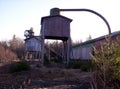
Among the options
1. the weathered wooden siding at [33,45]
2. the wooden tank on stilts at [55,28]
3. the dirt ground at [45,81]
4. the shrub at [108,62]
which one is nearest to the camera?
the shrub at [108,62]

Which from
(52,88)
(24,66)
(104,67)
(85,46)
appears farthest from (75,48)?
(104,67)

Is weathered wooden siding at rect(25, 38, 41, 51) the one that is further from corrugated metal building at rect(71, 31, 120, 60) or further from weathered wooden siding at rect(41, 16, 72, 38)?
weathered wooden siding at rect(41, 16, 72, 38)

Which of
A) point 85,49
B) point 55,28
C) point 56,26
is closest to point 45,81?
point 55,28

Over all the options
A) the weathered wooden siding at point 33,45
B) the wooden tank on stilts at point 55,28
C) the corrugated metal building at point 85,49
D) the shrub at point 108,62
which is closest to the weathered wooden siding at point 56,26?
the wooden tank on stilts at point 55,28

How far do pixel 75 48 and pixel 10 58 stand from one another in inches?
463

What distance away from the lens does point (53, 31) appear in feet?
99.6

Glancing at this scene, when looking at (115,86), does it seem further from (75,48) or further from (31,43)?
(31,43)

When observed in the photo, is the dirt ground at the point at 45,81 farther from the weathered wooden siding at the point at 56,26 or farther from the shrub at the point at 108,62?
the weathered wooden siding at the point at 56,26

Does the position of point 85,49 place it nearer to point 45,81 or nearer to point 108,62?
point 45,81

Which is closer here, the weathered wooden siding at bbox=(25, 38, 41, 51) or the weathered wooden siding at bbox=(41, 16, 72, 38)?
the weathered wooden siding at bbox=(41, 16, 72, 38)

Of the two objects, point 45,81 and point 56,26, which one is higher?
point 56,26

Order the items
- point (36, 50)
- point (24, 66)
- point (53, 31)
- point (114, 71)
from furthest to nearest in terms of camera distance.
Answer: point (36, 50) → point (53, 31) → point (24, 66) → point (114, 71)

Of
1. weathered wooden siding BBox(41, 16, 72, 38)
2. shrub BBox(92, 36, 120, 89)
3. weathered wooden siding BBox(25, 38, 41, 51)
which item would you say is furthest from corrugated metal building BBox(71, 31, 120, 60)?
shrub BBox(92, 36, 120, 89)

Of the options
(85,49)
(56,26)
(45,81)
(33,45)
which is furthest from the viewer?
(33,45)
